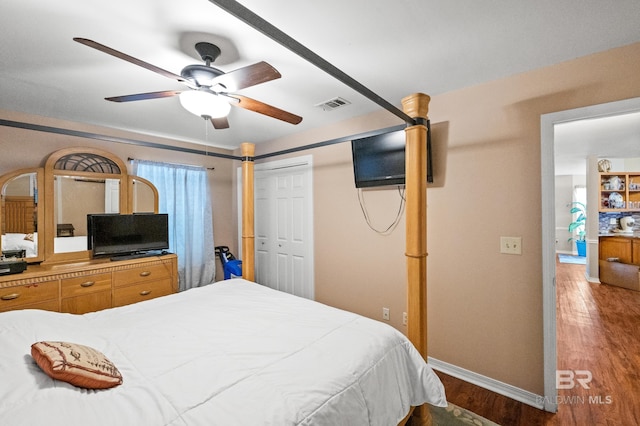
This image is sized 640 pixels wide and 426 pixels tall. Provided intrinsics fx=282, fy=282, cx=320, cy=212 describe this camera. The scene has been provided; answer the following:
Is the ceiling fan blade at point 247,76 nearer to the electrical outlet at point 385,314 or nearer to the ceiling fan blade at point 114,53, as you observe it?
the ceiling fan blade at point 114,53

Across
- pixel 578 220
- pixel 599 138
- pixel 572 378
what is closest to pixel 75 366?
pixel 572 378

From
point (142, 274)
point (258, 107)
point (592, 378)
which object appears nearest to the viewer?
point (258, 107)

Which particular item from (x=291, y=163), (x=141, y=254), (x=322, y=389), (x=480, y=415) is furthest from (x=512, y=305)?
(x=141, y=254)

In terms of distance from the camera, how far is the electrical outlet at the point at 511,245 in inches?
77.5

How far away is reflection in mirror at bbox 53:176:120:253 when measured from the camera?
282 cm

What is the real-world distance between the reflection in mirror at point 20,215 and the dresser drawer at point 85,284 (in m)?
0.52

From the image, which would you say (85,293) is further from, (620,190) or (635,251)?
(620,190)

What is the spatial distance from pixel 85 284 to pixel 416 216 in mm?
3012

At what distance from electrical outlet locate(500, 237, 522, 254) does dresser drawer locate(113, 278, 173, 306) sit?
10.9 feet

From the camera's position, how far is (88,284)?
2.66 meters

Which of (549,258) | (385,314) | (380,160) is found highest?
(380,160)

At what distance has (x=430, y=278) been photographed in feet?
7.77

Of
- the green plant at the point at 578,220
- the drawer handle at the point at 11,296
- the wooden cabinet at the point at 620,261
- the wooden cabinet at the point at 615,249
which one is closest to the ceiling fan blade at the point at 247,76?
the drawer handle at the point at 11,296

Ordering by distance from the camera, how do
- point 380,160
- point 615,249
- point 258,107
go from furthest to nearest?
1. point 615,249
2. point 380,160
3. point 258,107
